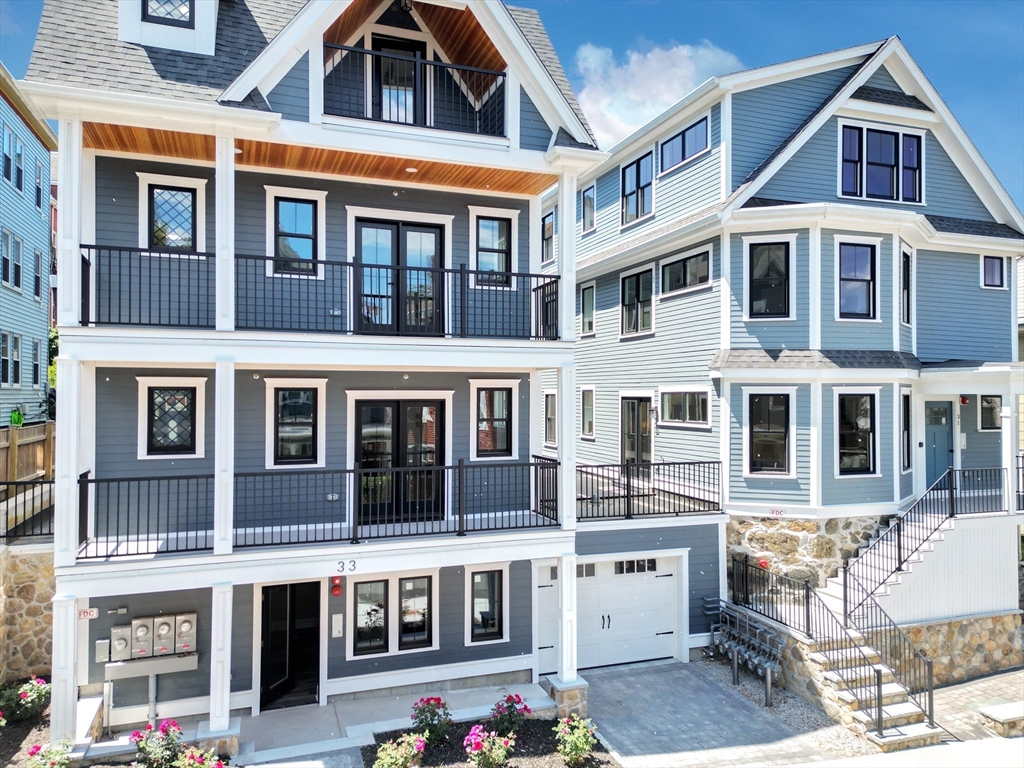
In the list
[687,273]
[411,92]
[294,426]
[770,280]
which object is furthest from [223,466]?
[770,280]

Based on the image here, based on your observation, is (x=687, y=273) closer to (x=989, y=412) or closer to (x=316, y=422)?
(x=989, y=412)

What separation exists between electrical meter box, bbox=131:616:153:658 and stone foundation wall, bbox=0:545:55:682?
2.39 meters

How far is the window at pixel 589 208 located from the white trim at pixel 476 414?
395 inches

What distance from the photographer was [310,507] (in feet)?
35.4

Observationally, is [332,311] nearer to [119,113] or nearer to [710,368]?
[119,113]

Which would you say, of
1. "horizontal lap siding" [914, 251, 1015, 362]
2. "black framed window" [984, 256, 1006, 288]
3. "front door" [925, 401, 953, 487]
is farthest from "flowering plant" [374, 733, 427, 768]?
"black framed window" [984, 256, 1006, 288]

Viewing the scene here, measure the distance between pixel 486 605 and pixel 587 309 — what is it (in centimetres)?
1119


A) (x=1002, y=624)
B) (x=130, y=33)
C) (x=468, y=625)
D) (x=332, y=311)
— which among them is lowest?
(x=1002, y=624)

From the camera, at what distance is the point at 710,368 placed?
14555 millimetres

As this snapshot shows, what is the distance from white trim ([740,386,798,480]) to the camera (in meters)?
13.8

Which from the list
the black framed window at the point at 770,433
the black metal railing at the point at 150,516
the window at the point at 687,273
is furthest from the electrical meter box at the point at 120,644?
the window at the point at 687,273

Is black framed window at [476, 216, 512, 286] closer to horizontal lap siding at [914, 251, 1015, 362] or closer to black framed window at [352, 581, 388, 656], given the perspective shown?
black framed window at [352, 581, 388, 656]

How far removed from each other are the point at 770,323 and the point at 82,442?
13488mm

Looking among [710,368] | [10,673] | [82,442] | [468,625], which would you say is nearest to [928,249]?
[710,368]
